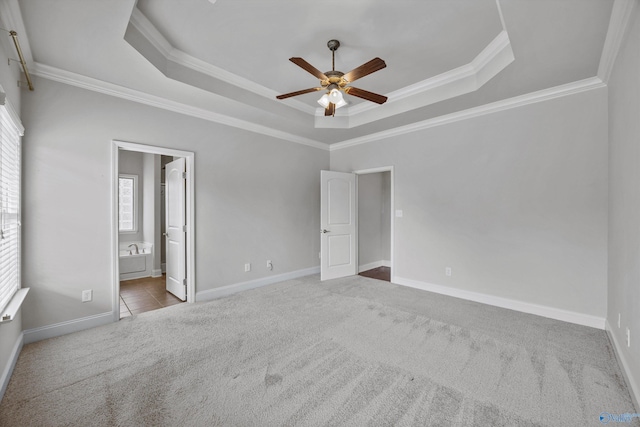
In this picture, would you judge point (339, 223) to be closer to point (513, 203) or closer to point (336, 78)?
point (513, 203)

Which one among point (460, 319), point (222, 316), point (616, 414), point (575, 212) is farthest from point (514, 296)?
point (222, 316)

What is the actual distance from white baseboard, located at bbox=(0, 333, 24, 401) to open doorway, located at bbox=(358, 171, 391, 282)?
4.64 m

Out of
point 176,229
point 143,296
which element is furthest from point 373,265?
point 143,296

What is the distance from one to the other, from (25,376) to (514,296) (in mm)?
4839

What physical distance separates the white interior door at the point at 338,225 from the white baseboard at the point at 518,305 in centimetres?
116

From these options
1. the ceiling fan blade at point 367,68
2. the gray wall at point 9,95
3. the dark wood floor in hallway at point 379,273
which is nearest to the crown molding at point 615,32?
the ceiling fan blade at point 367,68

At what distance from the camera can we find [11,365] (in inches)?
85.4

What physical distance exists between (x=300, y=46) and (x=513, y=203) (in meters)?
3.09

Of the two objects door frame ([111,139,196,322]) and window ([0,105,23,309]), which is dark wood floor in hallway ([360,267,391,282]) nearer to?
door frame ([111,139,196,322])

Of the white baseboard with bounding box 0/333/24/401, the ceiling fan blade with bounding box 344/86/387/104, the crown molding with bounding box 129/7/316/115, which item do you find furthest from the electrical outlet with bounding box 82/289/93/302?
the ceiling fan blade with bounding box 344/86/387/104

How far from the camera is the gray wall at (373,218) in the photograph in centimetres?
594

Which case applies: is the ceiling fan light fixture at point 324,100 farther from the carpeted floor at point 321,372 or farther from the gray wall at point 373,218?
the gray wall at point 373,218

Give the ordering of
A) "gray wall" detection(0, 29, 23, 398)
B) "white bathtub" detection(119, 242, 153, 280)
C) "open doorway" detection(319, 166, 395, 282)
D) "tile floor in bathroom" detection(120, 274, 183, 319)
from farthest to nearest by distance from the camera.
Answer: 1. "white bathtub" detection(119, 242, 153, 280)
2. "open doorway" detection(319, 166, 395, 282)
3. "tile floor in bathroom" detection(120, 274, 183, 319)
4. "gray wall" detection(0, 29, 23, 398)

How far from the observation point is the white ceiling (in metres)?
2.08
